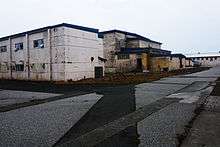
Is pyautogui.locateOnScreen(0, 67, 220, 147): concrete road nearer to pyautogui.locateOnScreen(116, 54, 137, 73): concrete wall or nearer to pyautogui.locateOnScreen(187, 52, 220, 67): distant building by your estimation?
pyautogui.locateOnScreen(116, 54, 137, 73): concrete wall

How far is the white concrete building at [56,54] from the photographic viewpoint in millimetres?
25250

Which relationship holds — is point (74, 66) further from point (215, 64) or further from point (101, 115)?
point (215, 64)

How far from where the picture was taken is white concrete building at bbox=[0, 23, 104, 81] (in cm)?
2525

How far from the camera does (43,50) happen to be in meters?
27.0

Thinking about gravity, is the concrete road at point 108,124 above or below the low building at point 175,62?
below

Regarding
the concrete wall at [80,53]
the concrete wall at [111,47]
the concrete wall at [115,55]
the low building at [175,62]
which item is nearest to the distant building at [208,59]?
the low building at [175,62]

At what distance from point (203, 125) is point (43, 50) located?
892 inches

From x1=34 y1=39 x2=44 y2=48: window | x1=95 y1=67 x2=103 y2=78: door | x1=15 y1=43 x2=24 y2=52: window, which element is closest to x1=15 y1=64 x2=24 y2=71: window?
x1=15 y1=43 x2=24 y2=52: window

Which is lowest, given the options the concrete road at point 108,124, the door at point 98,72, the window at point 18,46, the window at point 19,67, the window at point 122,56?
the concrete road at point 108,124

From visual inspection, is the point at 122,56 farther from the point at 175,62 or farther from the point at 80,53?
the point at 80,53

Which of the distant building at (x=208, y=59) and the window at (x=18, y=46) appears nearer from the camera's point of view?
the window at (x=18, y=46)

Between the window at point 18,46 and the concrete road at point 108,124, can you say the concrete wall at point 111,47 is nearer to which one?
the window at point 18,46

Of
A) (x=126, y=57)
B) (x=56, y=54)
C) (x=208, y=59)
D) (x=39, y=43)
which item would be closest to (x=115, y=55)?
(x=126, y=57)

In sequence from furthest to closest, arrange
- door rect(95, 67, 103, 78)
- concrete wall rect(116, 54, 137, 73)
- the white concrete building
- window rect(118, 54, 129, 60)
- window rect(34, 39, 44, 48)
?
window rect(118, 54, 129, 60) → concrete wall rect(116, 54, 137, 73) → door rect(95, 67, 103, 78) → window rect(34, 39, 44, 48) → the white concrete building
